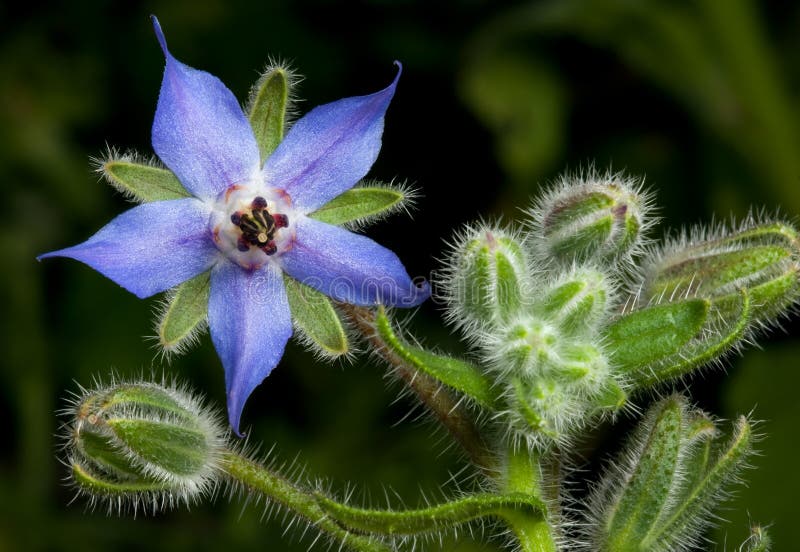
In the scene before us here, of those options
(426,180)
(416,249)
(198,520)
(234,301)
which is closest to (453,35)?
(426,180)

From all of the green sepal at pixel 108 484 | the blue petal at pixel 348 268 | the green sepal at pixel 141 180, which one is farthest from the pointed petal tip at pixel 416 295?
the green sepal at pixel 108 484

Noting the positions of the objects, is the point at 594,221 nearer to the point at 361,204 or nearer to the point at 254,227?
the point at 361,204

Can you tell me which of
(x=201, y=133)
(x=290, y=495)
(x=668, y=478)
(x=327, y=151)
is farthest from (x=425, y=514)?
(x=201, y=133)

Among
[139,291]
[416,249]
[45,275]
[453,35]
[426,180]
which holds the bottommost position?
[139,291]

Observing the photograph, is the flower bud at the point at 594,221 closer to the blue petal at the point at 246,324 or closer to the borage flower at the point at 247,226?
the borage flower at the point at 247,226

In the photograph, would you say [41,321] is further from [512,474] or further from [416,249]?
[512,474]

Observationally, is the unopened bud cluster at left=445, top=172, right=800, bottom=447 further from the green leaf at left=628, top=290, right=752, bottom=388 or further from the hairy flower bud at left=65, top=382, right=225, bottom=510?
the hairy flower bud at left=65, top=382, right=225, bottom=510
